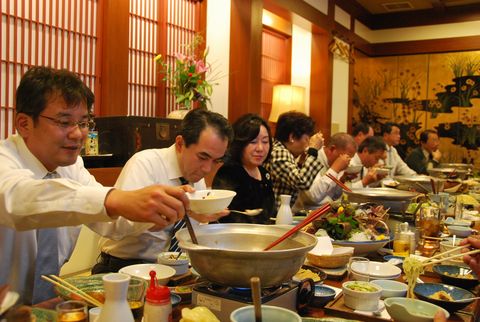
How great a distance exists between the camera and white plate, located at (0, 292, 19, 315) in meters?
0.64

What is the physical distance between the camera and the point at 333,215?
217cm

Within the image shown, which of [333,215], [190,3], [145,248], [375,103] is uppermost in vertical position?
[190,3]

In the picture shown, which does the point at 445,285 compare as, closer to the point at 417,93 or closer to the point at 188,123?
the point at 188,123

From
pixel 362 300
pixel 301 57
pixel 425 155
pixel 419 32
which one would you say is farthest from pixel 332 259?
pixel 419 32

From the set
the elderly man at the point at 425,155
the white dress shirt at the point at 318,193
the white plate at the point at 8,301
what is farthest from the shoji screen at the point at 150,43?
the elderly man at the point at 425,155

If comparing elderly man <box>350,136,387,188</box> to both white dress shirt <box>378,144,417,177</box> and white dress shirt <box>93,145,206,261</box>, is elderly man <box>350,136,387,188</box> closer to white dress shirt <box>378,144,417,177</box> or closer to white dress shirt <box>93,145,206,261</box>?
white dress shirt <box>378,144,417,177</box>

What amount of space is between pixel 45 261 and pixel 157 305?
0.79m

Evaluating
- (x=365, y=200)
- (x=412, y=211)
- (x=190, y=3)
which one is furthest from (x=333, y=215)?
→ (x=190, y=3)

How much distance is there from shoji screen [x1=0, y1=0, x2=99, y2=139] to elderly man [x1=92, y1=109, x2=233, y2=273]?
157cm

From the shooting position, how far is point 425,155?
7.52 metres

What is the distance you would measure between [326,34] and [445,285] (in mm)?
6083

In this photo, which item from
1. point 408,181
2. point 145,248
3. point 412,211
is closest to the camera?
point 145,248

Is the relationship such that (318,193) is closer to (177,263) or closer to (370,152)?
(370,152)

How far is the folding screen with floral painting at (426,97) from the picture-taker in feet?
28.0
